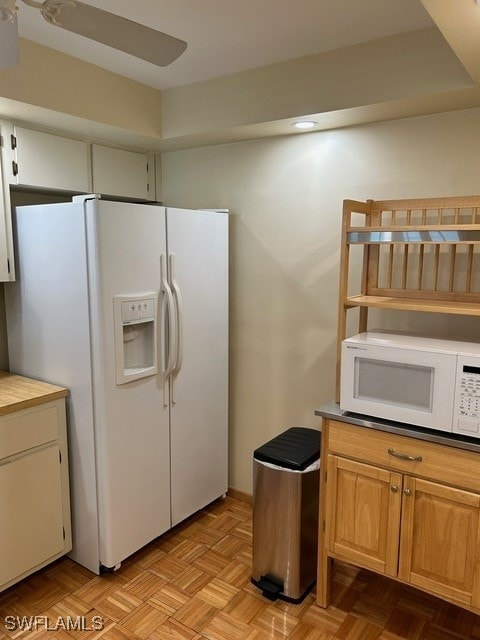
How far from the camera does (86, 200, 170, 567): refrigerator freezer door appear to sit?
223cm

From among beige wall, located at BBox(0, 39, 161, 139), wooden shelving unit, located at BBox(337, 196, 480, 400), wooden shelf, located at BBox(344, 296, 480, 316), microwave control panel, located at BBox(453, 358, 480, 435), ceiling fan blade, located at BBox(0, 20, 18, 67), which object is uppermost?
beige wall, located at BBox(0, 39, 161, 139)

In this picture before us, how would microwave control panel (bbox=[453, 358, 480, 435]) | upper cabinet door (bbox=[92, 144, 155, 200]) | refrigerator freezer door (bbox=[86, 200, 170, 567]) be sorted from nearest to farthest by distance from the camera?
microwave control panel (bbox=[453, 358, 480, 435])
refrigerator freezer door (bbox=[86, 200, 170, 567])
upper cabinet door (bbox=[92, 144, 155, 200])

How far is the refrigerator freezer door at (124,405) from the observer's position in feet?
7.30

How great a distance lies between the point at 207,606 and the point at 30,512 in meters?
0.94

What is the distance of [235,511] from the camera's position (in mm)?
3096

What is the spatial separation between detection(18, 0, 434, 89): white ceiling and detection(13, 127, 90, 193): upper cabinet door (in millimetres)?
452

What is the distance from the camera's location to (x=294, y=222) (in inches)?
110

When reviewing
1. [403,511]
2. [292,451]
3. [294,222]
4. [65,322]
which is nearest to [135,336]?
[65,322]

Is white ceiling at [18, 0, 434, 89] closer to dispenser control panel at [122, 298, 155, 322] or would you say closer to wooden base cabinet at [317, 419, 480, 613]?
dispenser control panel at [122, 298, 155, 322]

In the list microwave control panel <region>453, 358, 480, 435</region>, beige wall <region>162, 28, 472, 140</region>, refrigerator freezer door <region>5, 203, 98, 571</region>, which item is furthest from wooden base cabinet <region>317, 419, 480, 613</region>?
beige wall <region>162, 28, 472, 140</region>

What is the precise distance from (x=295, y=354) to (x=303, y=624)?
4.43 ft

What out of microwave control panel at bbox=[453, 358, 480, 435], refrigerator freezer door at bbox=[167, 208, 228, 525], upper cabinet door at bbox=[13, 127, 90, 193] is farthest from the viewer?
refrigerator freezer door at bbox=[167, 208, 228, 525]

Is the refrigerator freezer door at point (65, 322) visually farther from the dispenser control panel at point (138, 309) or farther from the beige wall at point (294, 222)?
the beige wall at point (294, 222)

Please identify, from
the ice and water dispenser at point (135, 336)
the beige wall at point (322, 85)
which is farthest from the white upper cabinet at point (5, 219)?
the beige wall at point (322, 85)
